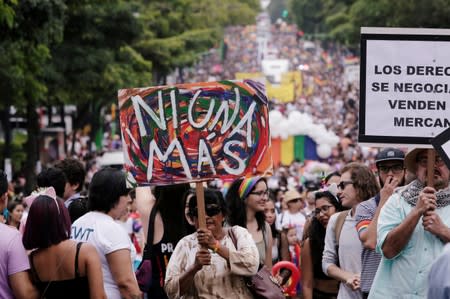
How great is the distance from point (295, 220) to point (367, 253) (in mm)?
5612

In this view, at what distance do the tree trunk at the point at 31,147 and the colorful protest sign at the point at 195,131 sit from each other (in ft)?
68.8

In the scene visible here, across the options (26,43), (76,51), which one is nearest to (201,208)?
(26,43)

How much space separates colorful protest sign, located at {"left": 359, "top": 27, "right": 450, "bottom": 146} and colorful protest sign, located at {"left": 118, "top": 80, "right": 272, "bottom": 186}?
0.72 metres

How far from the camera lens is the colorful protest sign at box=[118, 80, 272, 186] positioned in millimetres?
6602

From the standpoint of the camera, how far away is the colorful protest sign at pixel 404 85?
238 inches

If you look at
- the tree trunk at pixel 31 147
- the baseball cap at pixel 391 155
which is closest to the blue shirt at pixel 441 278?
the baseball cap at pixel 391 155

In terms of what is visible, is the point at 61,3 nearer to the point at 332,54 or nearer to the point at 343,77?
the point at 343,77

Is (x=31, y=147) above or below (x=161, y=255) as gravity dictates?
below

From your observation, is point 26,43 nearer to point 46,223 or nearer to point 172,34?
point 46,223

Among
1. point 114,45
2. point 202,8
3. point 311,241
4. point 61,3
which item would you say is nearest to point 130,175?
point 311,241

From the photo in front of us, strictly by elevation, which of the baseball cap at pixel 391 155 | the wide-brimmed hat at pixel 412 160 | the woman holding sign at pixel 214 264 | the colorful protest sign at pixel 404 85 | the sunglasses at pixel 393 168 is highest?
the colorful protest sign at pixel 404 85

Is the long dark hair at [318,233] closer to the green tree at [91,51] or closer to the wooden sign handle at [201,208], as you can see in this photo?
the wooden sign handle at [201,208]

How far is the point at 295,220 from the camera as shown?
40.8 ft

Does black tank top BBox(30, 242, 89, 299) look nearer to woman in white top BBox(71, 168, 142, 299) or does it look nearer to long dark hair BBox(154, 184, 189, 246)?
woman in white top BBox(71, 168, 142, 299)
